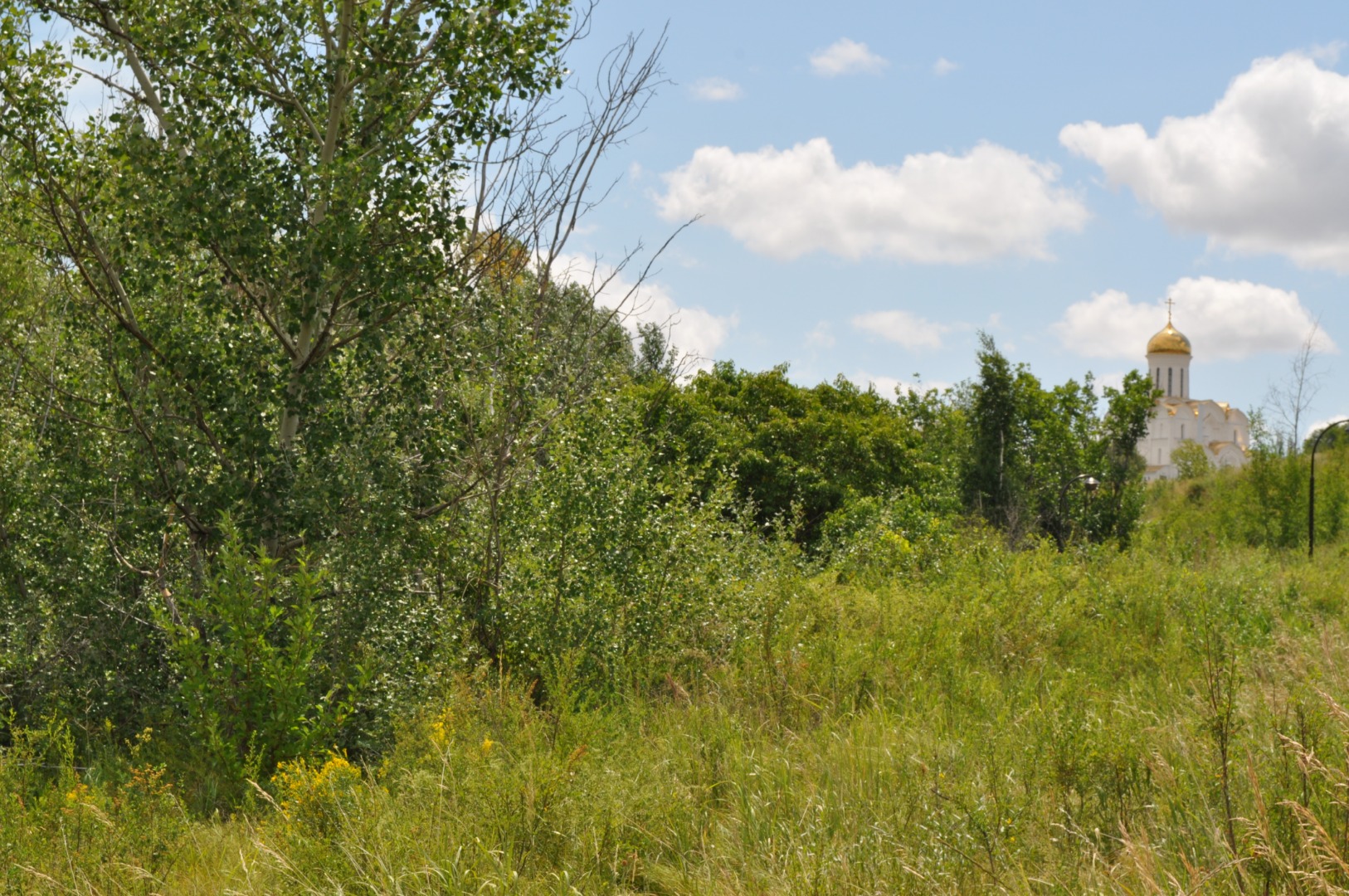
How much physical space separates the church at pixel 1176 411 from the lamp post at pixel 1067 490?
187ft

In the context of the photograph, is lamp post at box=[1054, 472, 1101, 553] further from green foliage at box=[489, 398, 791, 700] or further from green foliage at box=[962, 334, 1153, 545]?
green foliage at box=[489, 398, 791, 700]

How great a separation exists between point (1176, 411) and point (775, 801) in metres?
83.9

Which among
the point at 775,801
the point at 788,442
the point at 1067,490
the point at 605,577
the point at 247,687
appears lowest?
the point at 775,801

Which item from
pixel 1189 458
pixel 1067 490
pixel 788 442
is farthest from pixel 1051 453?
pixel 1189 458

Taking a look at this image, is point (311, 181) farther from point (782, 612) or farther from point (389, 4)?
point (782, 612)

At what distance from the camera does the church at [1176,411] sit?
77.2 m

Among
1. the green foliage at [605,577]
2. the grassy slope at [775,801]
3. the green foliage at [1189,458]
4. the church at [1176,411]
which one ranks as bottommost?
the grassy slope at [775,801]

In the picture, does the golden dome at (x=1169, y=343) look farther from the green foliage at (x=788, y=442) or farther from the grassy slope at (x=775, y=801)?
the grassy slope at (x=775, y=801)

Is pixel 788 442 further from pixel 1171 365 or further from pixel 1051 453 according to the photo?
pixel 1171 365

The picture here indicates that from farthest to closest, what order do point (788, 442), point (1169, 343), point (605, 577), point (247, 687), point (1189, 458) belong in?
point (1169, 343) < point (1189, 458) < point (788, 442) < point (605, 577) < point (247, 687)

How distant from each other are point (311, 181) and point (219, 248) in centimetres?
63

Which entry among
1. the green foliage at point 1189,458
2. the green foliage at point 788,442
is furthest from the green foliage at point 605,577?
the green foliage at point 1189,458

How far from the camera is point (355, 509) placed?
5770 mm

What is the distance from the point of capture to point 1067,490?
23.0 m
